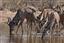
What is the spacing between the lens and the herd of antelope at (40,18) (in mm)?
1530

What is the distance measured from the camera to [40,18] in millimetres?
1537

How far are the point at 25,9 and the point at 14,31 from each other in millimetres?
219

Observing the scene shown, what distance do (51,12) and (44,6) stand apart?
0.27 feet

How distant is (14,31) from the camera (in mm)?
1534

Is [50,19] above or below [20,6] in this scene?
below

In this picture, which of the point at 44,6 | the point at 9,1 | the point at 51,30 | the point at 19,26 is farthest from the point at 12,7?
the point at 51,30

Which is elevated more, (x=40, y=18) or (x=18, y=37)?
(x=40, y=18)

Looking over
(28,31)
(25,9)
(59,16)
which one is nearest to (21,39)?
(28,31)

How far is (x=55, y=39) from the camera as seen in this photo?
152cm

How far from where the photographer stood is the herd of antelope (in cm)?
153

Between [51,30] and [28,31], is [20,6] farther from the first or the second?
[51,30]

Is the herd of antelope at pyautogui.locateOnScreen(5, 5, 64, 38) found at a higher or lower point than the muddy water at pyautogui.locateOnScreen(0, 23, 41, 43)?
higher

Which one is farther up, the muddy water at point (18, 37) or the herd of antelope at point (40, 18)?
the herd of antelope at point (40, 18)

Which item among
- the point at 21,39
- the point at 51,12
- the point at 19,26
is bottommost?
the point at 21,39
